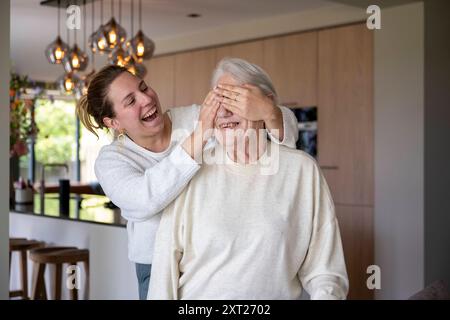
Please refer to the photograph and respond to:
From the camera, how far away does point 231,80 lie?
1.48m

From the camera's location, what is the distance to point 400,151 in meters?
4.37

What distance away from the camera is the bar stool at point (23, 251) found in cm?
433

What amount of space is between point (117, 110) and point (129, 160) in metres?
0.13

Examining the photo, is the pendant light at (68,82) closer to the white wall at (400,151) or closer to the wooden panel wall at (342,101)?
the wooden panel wall at (342,101)

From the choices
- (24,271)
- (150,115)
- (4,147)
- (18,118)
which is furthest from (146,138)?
(18,118)

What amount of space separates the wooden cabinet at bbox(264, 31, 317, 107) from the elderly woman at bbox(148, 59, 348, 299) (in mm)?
3646

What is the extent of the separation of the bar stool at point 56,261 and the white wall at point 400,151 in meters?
2.02

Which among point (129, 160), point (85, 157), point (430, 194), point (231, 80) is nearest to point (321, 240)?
point (231, 80)

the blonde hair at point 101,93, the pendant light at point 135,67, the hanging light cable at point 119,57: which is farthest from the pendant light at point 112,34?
the blonde hair at point 101,93

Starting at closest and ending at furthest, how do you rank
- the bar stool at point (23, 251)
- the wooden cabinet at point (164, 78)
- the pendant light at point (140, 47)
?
Result: the bar stool at point (23, 251) → the pendant light at point (140, 47) → the wooden cabinet at point (164, 78)

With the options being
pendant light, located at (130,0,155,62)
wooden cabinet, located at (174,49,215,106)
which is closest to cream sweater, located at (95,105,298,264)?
pendant light, located at (130,0,155,62)

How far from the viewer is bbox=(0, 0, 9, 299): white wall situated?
2262mm
